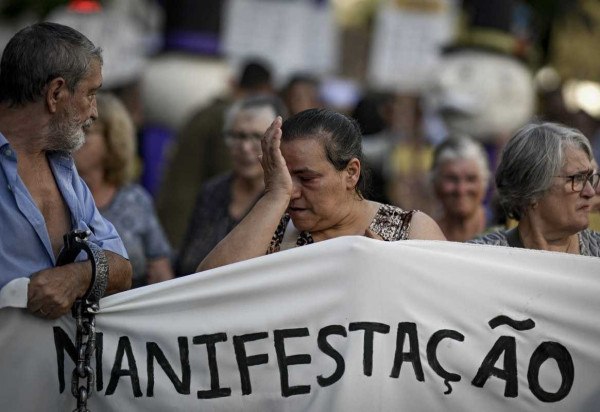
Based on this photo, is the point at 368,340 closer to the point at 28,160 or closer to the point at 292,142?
the point at 292,142

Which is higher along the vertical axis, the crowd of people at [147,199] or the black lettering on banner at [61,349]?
the crowd of people at [147,199]

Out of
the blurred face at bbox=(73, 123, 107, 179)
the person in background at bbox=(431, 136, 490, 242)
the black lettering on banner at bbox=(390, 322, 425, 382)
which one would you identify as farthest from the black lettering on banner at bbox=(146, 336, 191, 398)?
the person in background at bbox=(431, 136, 490, 242)

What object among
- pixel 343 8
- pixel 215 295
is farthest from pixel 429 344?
pixel 343 8

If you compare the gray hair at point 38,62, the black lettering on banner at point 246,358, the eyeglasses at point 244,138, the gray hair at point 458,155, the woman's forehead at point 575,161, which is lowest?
the black lettering on banner at point 246,358

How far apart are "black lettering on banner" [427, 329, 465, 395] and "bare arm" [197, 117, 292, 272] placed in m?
0.77

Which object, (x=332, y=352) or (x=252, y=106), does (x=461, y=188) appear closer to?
(x=252, y=106)

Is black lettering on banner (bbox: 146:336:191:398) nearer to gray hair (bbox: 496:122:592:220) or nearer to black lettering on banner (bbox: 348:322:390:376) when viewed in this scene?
black lettering on banner (bbox: 348:322:390:376)

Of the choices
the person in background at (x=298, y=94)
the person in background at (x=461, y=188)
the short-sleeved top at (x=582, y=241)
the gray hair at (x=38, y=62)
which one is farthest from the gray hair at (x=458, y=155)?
the gray hair at (x=38, y=62)

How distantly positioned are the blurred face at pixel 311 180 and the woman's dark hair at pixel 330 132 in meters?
0.02

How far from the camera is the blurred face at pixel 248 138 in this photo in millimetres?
7902

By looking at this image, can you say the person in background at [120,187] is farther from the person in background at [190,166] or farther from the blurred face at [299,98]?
the blurred face at [299,98]

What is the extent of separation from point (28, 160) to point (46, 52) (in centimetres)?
40

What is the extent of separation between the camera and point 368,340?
16.7 feet

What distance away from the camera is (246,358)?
513cm
